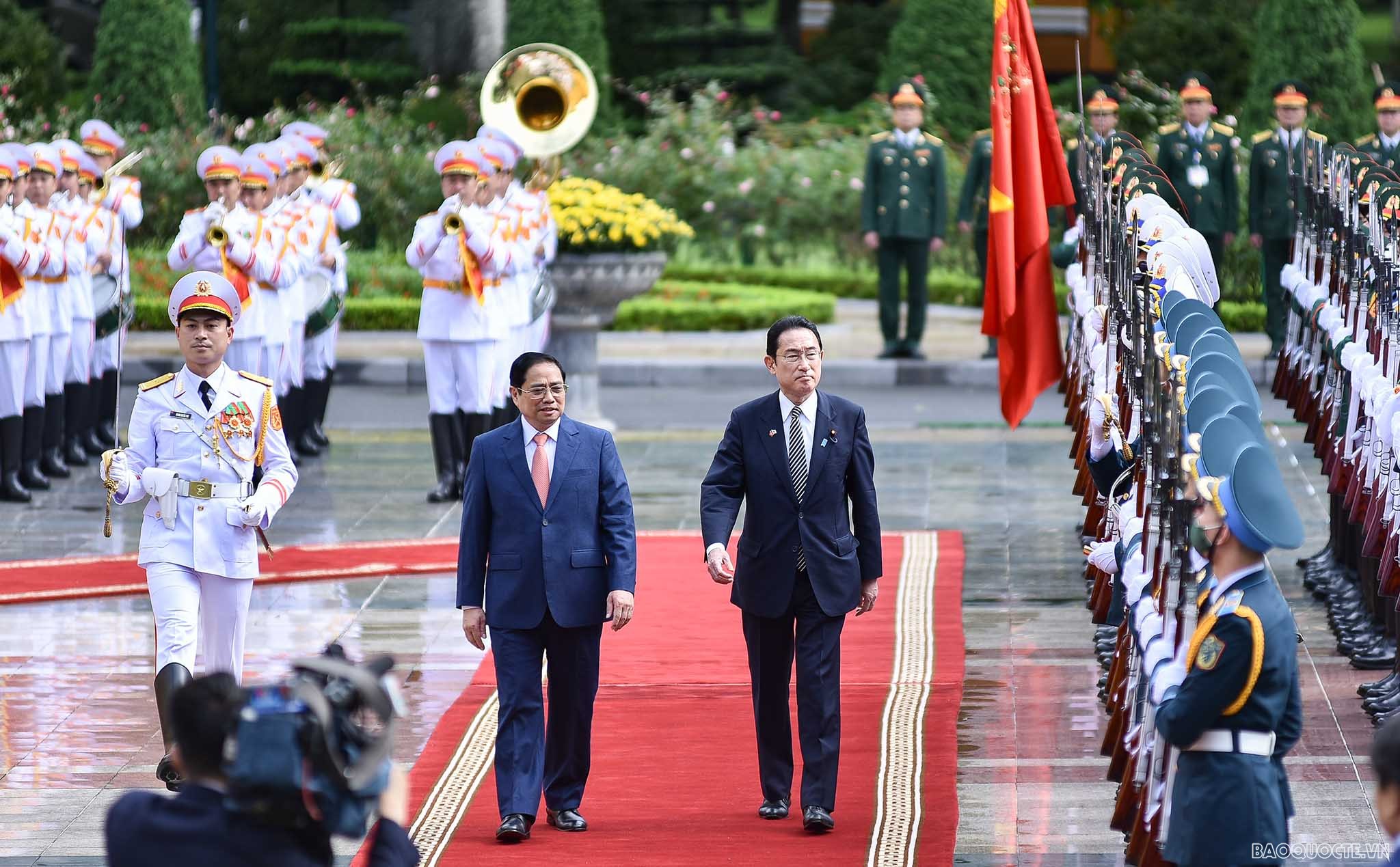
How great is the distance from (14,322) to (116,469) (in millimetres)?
6320

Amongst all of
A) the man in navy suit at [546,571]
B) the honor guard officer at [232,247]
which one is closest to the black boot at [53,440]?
the honor guard officer at [232,247]

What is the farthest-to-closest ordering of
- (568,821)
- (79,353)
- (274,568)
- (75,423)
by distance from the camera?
1. (75,423)
2. (79,353)
3. (274,568)
4. (568,821)

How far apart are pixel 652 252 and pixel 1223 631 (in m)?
9.81

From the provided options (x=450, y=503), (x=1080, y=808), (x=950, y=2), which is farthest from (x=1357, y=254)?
(x=950, y=2)

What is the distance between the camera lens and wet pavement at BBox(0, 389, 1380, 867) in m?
7.04

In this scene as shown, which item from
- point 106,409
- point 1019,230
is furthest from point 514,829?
point 106,409

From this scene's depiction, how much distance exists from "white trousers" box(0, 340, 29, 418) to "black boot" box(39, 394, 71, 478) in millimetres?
743

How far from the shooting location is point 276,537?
11.9 metres

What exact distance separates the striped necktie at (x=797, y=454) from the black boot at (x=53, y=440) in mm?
7834

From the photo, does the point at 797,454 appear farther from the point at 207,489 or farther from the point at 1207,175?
the point at 1207,175

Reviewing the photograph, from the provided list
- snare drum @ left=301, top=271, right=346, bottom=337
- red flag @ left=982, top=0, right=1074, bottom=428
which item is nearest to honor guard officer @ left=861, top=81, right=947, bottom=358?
snare drum @ left=301, top=271, right=346, bottom=337

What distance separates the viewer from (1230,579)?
5004mm

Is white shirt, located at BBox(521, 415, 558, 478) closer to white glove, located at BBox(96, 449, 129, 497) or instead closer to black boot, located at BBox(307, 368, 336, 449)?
white glove, located at BBox(96, 449, 129, 497)

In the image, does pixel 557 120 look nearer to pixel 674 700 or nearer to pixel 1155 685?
pixel 674 700
